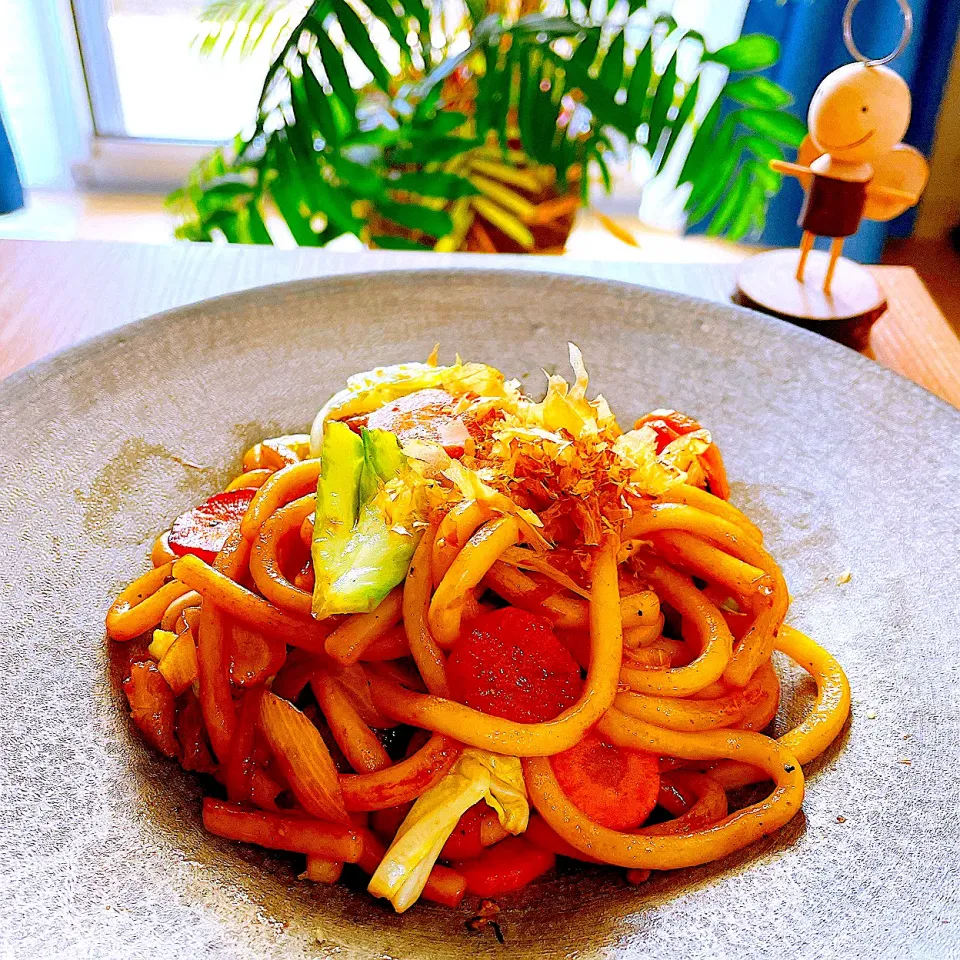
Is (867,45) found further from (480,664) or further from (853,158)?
(480,664)

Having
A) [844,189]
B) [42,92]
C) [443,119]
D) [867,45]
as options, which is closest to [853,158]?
[844,189]

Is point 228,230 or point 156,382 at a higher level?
point 156,382

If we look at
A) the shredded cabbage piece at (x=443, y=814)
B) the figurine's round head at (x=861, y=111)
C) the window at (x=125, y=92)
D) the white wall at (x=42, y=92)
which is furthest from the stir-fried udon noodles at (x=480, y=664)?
the white wall at (x=42, y=92)

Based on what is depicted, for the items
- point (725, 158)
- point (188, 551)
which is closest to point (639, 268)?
point (725, 158)

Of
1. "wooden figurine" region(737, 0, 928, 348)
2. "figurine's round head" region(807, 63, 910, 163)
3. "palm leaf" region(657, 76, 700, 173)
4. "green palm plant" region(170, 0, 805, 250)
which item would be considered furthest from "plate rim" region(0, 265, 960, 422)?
"palm leaf" region(657, 76, 700, 173)

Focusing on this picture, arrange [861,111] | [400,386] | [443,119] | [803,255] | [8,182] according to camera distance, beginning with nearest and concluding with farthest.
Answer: [400,386] < [861,111] < [803,255] < [443,119] < [8,182]

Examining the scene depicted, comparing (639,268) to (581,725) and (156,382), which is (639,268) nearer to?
(156,382)

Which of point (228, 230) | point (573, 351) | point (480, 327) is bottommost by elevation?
point (228, 230)
